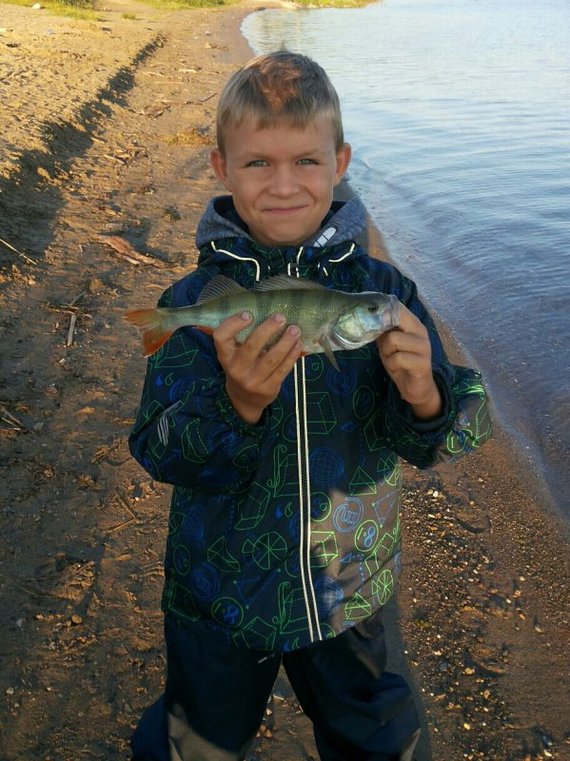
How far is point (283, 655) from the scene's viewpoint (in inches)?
103

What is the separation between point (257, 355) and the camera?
2002 mm

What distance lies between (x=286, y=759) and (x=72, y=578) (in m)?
1.51

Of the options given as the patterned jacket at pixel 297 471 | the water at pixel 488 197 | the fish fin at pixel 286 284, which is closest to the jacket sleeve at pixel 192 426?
the patterned jacket at pixel 297 471

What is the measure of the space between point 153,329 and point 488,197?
37.1ft

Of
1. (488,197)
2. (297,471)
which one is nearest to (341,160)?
(297,471)

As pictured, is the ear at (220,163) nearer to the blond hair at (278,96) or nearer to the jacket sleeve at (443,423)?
the blond hair at (278,96)

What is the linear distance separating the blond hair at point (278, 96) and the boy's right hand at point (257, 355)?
79 centimetres

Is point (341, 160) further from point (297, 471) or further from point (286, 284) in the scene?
point (297, 471)

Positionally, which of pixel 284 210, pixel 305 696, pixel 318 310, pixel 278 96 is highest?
pixel 278 96

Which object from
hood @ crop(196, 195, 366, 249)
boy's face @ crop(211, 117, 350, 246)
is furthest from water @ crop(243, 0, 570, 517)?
boy's face @ crop(211, 117, 350, 246)

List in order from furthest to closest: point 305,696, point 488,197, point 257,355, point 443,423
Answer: point 488,197 < point 305,696 < point 443,423 < point 257,355

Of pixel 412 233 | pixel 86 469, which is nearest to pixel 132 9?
pixel 412 233

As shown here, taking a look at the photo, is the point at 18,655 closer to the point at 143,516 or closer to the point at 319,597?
the point at 143,516

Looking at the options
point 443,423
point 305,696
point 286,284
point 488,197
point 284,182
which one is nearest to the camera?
point 286,284
